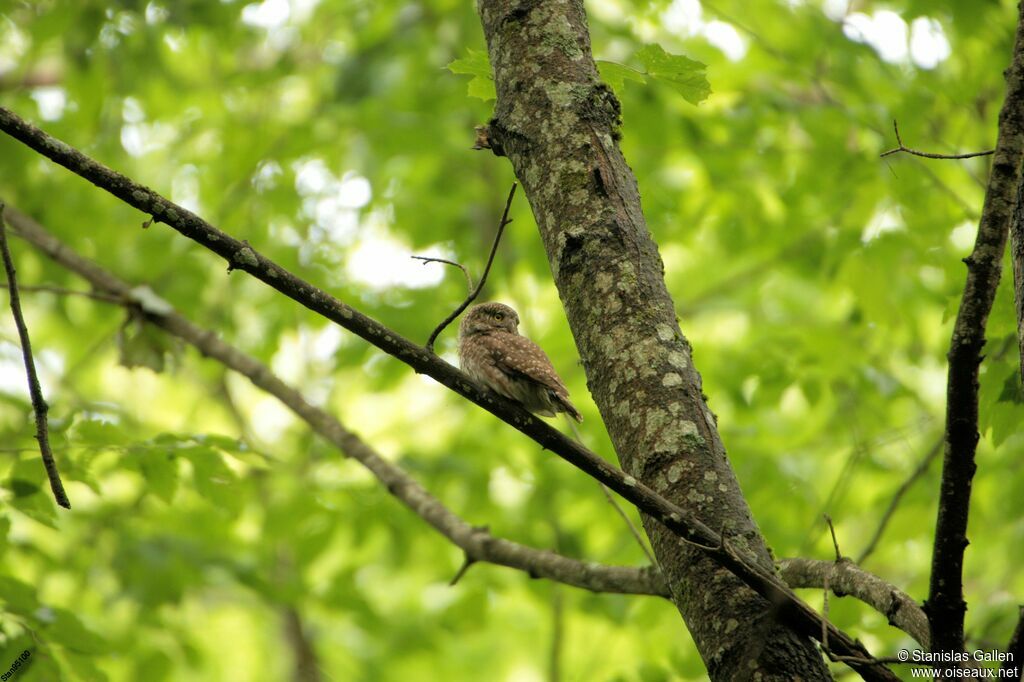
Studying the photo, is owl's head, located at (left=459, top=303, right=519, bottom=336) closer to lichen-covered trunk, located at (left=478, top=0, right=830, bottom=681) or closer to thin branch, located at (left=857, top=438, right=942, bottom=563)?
lichen-covered trunk, located at (left=478, top=0, right=830, bottom=681)

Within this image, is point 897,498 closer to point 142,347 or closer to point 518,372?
point 518,372

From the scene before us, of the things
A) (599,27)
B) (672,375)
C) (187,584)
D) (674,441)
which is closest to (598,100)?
(672,375)

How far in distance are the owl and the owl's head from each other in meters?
0.42

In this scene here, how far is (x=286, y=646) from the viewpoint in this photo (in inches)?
294

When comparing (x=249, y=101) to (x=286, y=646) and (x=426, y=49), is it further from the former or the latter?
(x=286, y=646)

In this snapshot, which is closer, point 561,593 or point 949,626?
point 949,626

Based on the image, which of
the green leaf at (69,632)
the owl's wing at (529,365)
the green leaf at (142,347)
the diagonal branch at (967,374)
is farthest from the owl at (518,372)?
the green leaf at (142,347)

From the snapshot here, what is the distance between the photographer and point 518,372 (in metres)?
3.25

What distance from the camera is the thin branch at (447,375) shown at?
1.88m

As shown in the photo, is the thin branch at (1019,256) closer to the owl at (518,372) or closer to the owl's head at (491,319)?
the owl at (518,372)

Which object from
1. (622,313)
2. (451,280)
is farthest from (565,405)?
(451,280)

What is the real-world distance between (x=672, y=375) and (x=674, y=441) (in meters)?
0.17

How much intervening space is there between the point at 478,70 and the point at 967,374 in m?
1.83

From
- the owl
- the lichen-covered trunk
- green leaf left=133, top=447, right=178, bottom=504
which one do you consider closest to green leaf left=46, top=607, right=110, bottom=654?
green leaf left=133, top=447, right=178, bottom=504
